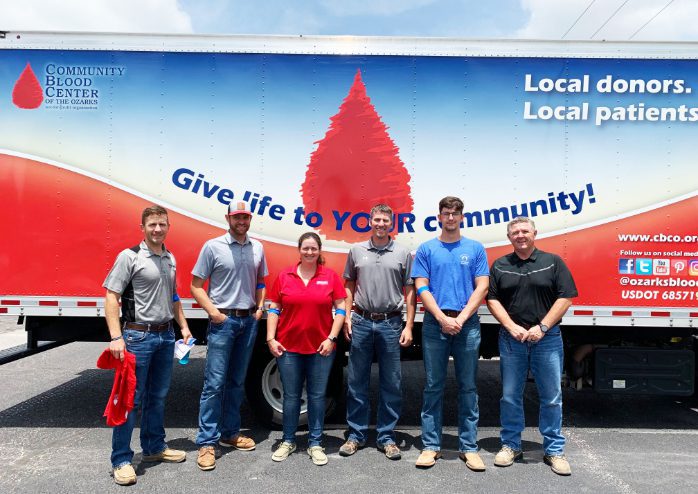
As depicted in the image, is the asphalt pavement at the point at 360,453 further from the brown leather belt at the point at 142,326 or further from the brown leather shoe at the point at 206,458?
the brown leather belt at the point at 142,326

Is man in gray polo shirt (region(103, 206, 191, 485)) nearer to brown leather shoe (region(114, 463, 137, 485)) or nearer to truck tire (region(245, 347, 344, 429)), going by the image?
brown leather shoe (region(114, 463, 137, 485))

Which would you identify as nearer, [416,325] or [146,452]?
[146,452]

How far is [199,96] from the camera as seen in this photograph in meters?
4.23

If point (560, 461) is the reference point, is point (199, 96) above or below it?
above

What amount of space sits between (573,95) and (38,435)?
19.1 ft

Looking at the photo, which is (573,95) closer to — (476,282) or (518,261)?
(518,261)

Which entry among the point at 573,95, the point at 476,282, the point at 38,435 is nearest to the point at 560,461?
the point at 476,282

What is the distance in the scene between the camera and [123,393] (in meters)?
3.40

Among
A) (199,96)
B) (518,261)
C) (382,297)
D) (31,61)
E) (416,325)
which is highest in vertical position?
(31,61)

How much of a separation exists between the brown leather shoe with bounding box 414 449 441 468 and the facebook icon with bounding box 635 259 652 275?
2414 mm

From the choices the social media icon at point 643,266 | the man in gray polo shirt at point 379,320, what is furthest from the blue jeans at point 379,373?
the social media icon at point 643,266

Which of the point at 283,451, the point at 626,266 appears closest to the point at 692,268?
the point at 626,266

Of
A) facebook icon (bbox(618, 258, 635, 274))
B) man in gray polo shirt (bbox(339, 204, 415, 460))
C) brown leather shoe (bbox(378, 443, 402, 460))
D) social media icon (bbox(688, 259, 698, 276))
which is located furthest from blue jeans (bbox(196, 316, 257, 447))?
social media icon (bbox(688, 259, 698, 276))

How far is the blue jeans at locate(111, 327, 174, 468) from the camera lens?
3.50 m
